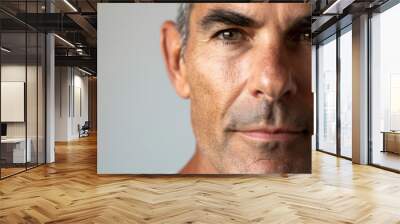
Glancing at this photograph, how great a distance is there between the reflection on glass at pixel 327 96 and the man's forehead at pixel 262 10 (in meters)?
4.28

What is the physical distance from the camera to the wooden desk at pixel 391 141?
24.6 ft

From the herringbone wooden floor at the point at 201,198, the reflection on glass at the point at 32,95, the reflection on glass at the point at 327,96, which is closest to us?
the herringbone wooden floor at the point at 201,198

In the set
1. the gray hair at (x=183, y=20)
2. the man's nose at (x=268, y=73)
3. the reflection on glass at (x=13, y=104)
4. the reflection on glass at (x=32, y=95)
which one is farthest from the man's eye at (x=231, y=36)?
the reflection on glass at (x=32, y=95)

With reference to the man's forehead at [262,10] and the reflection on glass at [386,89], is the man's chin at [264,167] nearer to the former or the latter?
the man's forehead at [262,10]

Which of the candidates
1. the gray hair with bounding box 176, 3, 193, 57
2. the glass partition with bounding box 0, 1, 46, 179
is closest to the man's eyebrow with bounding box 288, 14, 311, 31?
the gray hair with bounding box 176, 3, 193, 57

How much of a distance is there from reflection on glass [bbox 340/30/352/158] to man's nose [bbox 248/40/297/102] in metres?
3.56

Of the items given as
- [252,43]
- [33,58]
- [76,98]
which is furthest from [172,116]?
[76,98]

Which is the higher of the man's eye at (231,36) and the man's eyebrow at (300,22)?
the man's eyebrow at (300,22)

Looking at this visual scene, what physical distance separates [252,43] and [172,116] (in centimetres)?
174

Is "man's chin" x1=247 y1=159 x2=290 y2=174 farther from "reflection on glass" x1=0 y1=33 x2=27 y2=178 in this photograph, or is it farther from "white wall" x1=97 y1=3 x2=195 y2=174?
"reflection on glass" x1=0 y1=33 x2=27 y2=178

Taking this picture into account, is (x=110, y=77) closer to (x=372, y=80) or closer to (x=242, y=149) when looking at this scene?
(x=242, y=149)

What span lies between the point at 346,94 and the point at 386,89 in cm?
→ 160

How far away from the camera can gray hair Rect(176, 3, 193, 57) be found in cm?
622

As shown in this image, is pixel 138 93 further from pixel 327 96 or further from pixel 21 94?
pixel 327 96
